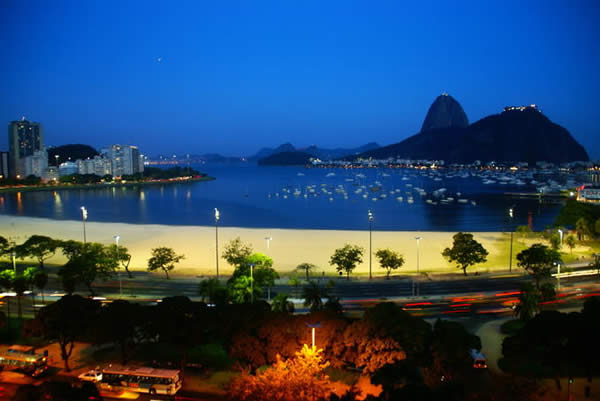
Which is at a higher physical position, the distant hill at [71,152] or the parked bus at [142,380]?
the distant hill at [71,152]

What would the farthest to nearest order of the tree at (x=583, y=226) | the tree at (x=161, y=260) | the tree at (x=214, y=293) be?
the tree at (x=583, y=226) → the tree at (x=161, y=260) → the tree at (x=214, y=293)

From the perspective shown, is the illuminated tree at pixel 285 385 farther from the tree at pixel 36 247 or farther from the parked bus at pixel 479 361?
the tree at pixel 36 247

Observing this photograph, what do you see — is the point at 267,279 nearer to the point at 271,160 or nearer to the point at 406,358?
the point at 406,358

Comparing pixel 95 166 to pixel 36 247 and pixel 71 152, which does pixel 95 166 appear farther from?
pixel 36 247

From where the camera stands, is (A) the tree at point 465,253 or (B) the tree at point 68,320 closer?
(B) the tree at point 68,320

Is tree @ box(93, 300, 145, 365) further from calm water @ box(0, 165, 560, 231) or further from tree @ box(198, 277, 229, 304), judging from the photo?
calm water @ box(0, 165, 560, 231)

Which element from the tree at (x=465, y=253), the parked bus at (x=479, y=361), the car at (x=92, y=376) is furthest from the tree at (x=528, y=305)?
the car at (x=92, y=376)

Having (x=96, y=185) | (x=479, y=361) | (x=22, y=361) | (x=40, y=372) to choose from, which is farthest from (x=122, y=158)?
(x=479, y=361)

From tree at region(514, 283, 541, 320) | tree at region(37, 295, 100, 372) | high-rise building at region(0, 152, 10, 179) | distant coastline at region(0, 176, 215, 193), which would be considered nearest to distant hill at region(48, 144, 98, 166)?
high-rise building at region(0, 152, 10, 179)
